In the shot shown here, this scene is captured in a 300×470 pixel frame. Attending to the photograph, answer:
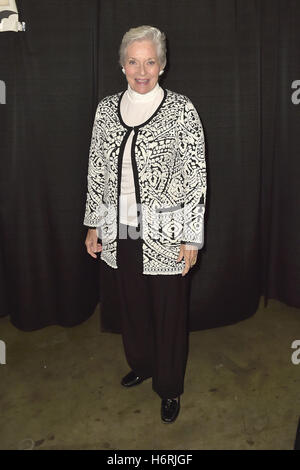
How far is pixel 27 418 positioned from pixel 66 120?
Result: 4.68 feet

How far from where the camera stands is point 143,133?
5.67ft

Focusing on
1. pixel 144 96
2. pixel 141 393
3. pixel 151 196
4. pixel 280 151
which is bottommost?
pixel 141 393

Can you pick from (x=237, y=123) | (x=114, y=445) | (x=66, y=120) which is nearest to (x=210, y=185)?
(x=237, y=123)

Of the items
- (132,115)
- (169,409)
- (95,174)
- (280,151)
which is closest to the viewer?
(132,115)

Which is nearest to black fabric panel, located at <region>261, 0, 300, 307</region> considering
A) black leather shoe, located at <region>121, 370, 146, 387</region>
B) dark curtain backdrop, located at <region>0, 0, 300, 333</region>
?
dark curtain backdrop, located at <region>0, 0, 300, 333</region>

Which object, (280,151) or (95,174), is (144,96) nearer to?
(95,174)

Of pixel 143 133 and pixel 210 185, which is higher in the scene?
pixel 143 133

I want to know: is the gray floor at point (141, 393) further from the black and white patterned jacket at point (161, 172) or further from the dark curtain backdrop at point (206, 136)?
the black and white patterned jacket at point (161, 172)

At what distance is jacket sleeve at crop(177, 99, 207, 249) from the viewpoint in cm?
174

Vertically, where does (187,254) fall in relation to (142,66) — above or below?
below

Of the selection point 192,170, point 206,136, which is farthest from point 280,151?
point 192,170

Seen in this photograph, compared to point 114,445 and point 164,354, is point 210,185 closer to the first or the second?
point 164,354

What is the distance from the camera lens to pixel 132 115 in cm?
178

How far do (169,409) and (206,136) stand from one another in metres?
1.34
